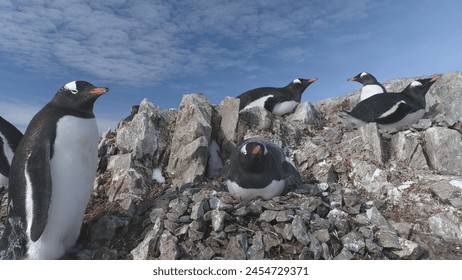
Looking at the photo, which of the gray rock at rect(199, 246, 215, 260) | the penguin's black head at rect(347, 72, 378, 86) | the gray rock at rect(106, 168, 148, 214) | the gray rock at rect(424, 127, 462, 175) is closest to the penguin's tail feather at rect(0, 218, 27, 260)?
the gray rock at rect(106, 168, 148, 214)

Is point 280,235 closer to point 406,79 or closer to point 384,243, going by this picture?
point 384,243

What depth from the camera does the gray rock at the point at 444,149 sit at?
7480 millimetres

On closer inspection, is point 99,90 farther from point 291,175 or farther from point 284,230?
point 291,175

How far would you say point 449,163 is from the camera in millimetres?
7500

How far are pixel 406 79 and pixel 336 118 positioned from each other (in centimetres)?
415

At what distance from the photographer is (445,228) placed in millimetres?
5809

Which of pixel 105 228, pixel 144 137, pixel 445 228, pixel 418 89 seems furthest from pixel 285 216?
pixel 418 89

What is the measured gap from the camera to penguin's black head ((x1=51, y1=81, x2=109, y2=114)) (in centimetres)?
500

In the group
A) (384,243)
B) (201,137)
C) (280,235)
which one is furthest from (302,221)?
(201,137)

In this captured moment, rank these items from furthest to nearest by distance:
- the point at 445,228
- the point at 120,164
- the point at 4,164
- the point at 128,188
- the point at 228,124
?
the point at 228,124 < the point at 4,164 < the point at 120,164 < the point at 128,188 < the point at 445,228

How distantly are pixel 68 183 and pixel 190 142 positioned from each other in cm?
281

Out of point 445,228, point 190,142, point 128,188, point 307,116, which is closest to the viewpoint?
point 445,228

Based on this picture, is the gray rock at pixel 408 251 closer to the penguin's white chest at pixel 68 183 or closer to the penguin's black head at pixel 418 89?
the penguin's white chest at pixel 68 183

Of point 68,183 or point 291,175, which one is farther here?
point 291,175
